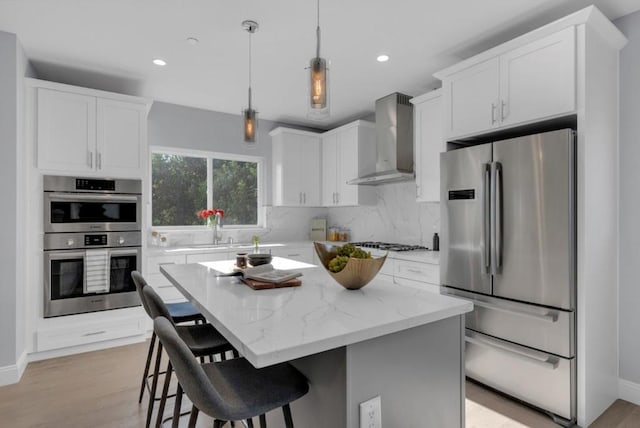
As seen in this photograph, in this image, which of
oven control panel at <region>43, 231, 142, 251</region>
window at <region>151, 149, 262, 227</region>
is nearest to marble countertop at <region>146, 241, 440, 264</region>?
oven control panel at <region>43, 231, 142, 251</region>

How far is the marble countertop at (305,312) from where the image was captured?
1062mm

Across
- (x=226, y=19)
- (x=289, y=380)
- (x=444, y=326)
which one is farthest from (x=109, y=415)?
(x=226, y=19)

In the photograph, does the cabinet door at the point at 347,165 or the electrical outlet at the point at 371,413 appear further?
the cabinet door at the point at 347,165

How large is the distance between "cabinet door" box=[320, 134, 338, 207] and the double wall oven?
94.9 inches

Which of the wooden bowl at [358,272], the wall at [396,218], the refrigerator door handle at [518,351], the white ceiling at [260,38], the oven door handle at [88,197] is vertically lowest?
the refrigerator door handle at [518,351]

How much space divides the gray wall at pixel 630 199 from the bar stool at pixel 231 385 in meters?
2.41

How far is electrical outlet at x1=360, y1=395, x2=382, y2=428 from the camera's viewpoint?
49.1 inches

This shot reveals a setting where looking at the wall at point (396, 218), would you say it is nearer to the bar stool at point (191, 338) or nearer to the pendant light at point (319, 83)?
the pendant light at point (319, 83)

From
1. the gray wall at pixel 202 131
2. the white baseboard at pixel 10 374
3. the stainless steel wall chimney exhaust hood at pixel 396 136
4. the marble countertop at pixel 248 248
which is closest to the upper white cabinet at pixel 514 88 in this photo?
the stainless steel wall chimney exhaust hood at pixel 396 136

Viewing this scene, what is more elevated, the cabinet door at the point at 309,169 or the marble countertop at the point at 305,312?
the cabinet door at the point at 309,169

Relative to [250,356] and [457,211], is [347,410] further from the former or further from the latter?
[457,211]

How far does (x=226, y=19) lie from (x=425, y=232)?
2.90 m

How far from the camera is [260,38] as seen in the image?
2740 millimetres

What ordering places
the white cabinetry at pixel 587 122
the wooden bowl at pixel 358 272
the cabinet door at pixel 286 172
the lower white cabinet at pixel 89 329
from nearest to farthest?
the wooden bowl at pixel 358 272 < the white cabinetry at pixel 587 122 < the lower white cabinet at pixel 89 329 < the cabinet door at pixel 286 172
